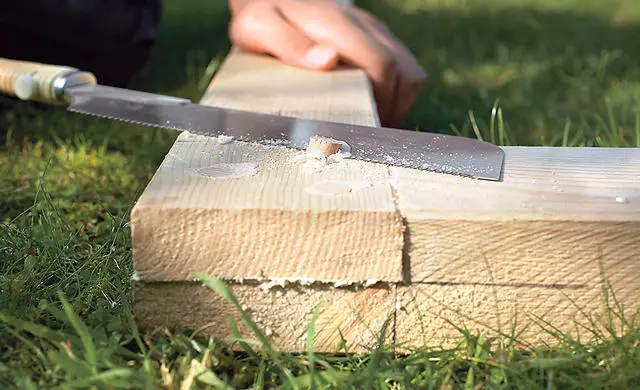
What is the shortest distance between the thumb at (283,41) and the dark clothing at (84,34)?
0.59m

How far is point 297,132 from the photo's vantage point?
4.59 feet

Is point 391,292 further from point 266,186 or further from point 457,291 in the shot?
point 266,186

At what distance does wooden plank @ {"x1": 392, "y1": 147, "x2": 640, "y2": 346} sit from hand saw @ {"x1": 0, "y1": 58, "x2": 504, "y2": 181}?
0.07m

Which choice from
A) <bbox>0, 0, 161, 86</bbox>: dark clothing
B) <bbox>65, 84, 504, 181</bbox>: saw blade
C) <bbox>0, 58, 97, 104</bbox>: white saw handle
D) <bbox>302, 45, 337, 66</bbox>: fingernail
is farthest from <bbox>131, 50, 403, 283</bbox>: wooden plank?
<bbox>0, 0, 161, 86</bbox>: dark clothing

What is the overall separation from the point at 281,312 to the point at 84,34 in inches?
65.4

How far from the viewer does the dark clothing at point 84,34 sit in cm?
228

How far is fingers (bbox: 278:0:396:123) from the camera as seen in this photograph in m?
1.99

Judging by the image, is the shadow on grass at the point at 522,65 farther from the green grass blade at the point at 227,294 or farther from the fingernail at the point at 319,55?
the green grass blade at the point at 227,294

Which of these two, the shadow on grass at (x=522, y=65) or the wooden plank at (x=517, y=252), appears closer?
the wooden plank at (x=517, y=252)

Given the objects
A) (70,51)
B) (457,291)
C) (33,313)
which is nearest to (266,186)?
(457,291)

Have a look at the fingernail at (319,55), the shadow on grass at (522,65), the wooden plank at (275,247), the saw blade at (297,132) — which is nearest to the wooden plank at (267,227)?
the wooden plank at (275,247)

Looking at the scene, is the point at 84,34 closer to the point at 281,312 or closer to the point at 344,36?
the point at 344,36

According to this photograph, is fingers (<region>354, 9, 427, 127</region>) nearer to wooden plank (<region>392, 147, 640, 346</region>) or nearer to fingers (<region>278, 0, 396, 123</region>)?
fingers (<region>278, 0, 396, 123</region>)

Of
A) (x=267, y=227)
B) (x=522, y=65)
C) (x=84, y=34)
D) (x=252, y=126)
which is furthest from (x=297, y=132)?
(x=522, y=65)
